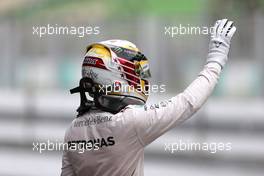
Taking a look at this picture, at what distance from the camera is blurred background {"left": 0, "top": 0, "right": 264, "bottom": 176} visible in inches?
267

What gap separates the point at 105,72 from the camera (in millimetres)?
2697

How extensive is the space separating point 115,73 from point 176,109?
0.26 metres

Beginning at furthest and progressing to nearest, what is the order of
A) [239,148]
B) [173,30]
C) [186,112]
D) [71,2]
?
[71,2] → [173,30] → [239,148] → [186,112]

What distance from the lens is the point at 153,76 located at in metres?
7.25

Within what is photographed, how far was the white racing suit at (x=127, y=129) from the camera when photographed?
8.43ft

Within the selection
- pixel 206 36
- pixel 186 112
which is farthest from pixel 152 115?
pixel 206 36

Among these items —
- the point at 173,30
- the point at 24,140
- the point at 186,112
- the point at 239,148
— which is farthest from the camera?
the point at 24,140

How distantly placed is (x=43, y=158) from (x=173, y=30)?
66.3 inches

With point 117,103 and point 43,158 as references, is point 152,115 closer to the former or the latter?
point 117,103
